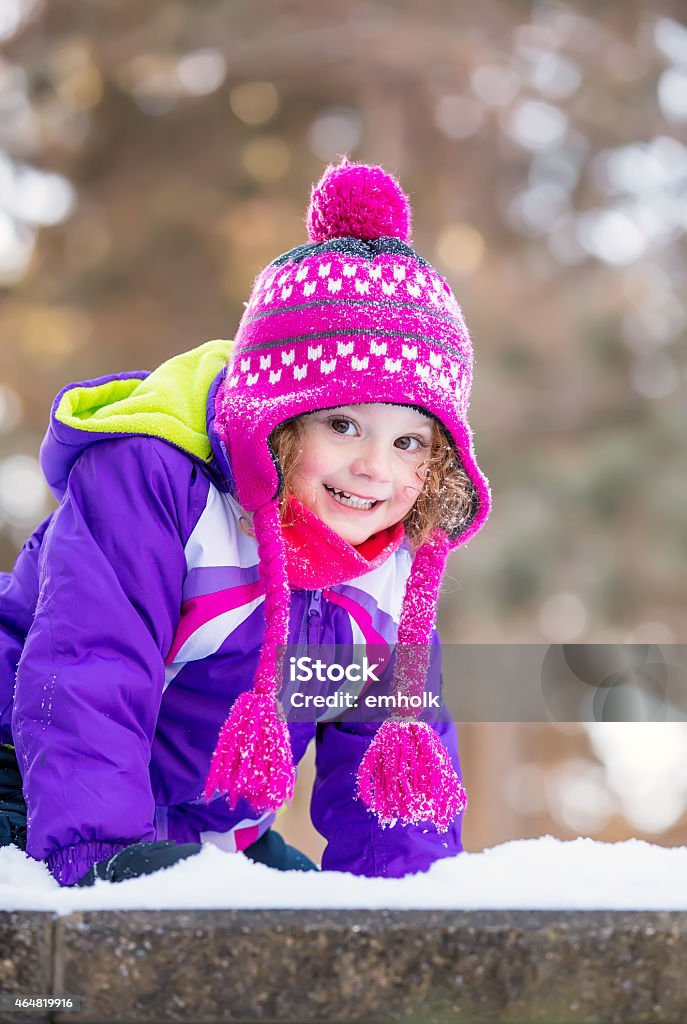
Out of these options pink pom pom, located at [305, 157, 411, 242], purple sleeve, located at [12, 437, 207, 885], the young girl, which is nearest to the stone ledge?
purple sleeve, located at [12, 437, 207, 885]

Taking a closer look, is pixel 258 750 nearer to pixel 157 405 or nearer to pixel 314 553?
pixel 314 553

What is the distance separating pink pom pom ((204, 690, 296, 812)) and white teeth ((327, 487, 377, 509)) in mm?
358

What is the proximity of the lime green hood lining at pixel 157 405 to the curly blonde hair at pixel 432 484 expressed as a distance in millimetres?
121

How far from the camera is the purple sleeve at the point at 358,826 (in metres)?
1.76

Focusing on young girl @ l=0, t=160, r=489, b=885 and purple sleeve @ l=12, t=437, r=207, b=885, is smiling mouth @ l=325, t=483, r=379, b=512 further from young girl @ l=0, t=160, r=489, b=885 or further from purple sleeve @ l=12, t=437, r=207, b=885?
purple sleeve @ l=12, t=437, r=207, b=885

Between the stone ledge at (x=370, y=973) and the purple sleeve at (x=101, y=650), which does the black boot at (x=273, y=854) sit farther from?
the stone ledge at (x=370, y=973)

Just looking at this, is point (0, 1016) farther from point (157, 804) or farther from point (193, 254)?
point (193, 254)

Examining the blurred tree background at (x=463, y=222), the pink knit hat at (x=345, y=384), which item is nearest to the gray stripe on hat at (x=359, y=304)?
the pink knit hat at (x=345, y=384)

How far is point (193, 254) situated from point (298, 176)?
0.80 meters

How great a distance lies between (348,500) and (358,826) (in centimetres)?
53

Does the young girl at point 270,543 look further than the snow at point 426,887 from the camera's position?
Yes

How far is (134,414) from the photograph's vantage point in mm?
1696

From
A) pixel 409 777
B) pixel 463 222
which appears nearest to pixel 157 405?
pixel 409 777

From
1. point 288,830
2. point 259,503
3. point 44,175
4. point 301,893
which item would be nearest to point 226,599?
point 259,503
